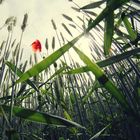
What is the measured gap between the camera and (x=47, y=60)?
631 millimetres

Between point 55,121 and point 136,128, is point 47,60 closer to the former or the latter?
point 55,121

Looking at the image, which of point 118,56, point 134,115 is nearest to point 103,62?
point 118,56

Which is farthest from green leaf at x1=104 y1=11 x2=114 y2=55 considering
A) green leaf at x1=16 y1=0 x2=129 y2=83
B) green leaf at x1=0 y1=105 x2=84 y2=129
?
green leaf at x1=0 y1=105 x2=84 y2=129

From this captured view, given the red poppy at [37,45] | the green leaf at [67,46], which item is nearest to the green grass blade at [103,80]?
the green leaf at [67,46]

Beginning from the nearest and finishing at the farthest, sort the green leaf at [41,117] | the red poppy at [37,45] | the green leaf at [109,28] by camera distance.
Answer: the green leaf at [41,117]
the green leaf at [109,28]
the red poppy at [37,45]

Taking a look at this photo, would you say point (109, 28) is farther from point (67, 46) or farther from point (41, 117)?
point (41, 117)

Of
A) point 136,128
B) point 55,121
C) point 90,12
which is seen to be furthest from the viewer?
point 90,12

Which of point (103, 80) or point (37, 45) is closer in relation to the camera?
point (103, 80)

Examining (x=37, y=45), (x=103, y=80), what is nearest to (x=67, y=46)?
(x=103, y=80)

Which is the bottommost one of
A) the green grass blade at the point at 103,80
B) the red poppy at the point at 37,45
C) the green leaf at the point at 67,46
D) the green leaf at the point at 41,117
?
the green leaf at the point at 41,117

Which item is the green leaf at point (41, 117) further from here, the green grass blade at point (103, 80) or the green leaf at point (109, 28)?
the green leaf at point (109, 28)

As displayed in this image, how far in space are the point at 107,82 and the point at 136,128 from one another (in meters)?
0.73

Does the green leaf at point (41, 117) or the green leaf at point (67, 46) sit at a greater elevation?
the green leaf at point (67, 46)

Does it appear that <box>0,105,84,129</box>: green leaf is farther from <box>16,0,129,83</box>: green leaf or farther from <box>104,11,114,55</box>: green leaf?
<box>104,11,114,55</box>: green leaf
